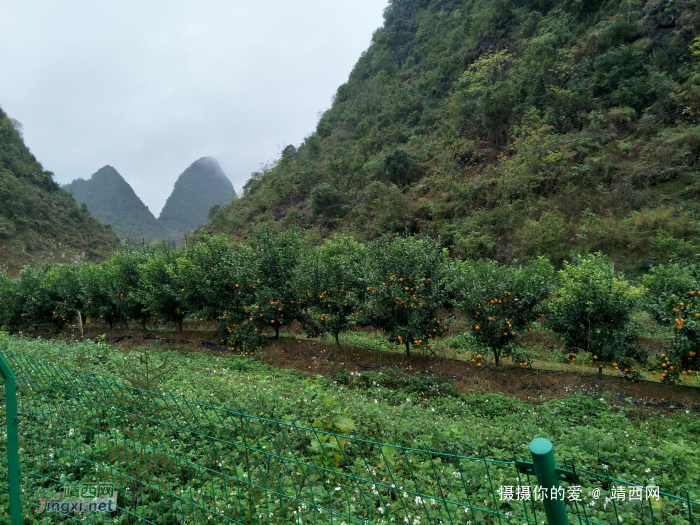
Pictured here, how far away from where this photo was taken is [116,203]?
307 ft

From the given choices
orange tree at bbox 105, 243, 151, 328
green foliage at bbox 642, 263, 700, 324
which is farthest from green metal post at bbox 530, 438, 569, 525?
orange tree at bbox 105, 243, 151, 328

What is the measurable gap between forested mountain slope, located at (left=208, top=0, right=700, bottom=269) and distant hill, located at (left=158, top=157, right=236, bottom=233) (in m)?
60.0

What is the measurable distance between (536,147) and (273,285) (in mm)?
19828

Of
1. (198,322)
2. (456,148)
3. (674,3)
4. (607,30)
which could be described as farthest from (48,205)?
(674,3)

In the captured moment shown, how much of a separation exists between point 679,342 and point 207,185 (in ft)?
375

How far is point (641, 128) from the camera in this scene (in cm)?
2142

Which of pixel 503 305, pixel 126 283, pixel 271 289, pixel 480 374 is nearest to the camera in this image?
pixel 503 305

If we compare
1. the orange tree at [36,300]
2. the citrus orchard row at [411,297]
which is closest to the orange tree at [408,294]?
the citrus orchard row at [411,297]

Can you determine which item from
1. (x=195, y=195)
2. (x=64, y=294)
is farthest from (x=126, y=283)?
(x=195, y=195)

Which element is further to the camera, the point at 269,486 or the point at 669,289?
the point at 669,289

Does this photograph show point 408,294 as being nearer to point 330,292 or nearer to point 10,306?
point 330,292

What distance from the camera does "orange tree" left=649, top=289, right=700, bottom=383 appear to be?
23.0 ft

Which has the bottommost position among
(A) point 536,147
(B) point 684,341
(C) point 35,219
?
(B) point 684,341

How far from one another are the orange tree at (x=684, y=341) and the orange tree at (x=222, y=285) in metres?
10.7
